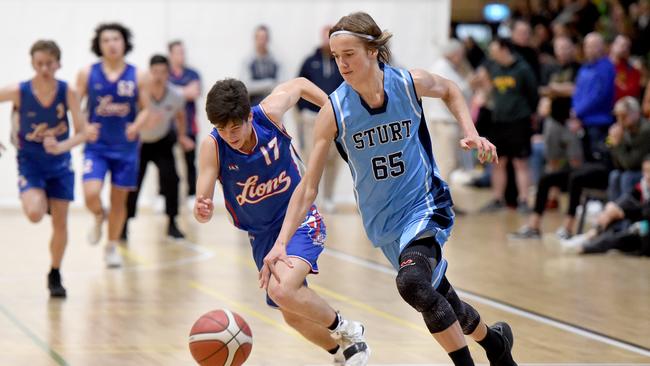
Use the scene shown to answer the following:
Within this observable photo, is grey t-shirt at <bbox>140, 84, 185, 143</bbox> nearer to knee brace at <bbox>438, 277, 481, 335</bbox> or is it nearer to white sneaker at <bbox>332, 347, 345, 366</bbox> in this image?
white sneaker at <bbox>332, 347, 345, 366</bbox>

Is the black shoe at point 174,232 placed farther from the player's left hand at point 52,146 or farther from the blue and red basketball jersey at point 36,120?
the player's left hand at point 52,146

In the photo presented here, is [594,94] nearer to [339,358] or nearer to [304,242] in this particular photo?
[339,358]

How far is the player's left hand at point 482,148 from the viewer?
5219mm

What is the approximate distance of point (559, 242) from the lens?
12.6m

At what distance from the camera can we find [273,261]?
18.8 feet

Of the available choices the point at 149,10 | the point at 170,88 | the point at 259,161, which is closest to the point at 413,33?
the point at 149,10

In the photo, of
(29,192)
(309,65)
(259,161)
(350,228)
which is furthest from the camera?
(309,65)

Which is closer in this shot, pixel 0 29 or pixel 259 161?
pixel 259 161

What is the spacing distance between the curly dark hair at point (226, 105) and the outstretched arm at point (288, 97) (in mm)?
428

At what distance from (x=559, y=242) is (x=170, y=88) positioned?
15.5 feet

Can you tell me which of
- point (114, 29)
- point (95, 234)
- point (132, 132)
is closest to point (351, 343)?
point (132, 132)

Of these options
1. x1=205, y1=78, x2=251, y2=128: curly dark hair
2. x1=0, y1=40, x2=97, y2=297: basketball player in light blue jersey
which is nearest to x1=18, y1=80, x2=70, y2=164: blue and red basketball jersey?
x1=0, y1=40, x2=97, y2=297: basketball player in light blue jersey

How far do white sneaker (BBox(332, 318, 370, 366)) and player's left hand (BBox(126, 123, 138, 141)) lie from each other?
184 inches

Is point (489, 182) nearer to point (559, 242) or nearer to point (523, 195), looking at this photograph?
point (523, 195)
